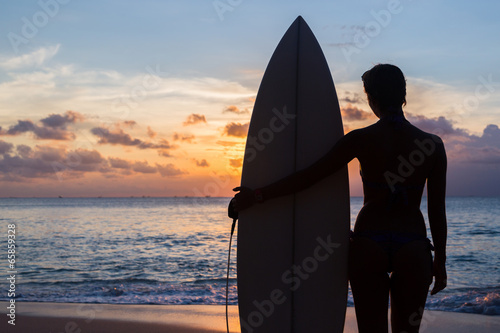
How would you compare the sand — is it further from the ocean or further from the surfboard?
the surfboard

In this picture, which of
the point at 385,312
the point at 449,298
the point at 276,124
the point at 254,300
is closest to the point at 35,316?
the point at 254,300

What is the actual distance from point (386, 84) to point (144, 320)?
12.5 feet

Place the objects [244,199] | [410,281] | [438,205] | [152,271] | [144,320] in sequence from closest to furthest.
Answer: [410,281], [438,205], [244,199], [144,320], [152,271]

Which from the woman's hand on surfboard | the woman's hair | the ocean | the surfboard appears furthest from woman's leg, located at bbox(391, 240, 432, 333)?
the ocean

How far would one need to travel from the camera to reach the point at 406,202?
2045 mm

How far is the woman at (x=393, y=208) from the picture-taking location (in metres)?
2.01

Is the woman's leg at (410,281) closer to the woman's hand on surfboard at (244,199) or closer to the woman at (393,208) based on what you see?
the woman at (393,208)

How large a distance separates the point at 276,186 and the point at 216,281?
6235mm

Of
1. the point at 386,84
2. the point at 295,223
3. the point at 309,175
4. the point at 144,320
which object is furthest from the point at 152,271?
the point at 386,84

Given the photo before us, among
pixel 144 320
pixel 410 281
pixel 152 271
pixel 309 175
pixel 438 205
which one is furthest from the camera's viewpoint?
pixel 152 271

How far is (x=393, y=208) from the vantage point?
6.77 feet

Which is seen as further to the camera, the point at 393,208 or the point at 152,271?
the point at 152,271

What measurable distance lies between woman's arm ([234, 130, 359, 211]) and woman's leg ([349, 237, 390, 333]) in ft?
1.21

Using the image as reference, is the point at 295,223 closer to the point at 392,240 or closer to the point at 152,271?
the point at 392,240
